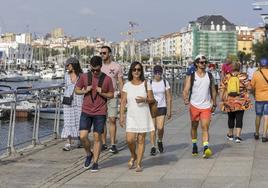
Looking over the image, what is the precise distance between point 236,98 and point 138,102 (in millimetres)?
4070

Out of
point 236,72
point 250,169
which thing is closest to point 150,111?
point 250,169

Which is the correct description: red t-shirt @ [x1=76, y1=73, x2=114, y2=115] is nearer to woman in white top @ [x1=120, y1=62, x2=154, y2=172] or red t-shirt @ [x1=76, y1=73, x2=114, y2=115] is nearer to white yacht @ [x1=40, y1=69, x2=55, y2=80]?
woman in white top @ [x1=120, y1=62, x2=154, y2=172]

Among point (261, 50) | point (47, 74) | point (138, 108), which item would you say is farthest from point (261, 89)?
point (47, 74)

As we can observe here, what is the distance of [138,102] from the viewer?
32.0ft

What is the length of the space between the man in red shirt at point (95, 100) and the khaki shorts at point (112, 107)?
5.39 feet

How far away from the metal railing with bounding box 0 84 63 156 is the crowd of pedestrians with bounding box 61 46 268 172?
816 mm

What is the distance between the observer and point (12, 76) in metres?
107

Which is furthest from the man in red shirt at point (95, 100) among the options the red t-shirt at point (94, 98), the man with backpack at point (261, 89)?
the man with backpack at point (261, 89)

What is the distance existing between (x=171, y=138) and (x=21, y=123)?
4.23 metres

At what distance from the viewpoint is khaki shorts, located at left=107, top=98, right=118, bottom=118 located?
11672 millimetres

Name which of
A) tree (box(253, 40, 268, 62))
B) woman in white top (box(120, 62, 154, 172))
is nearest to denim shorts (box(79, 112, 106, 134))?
woman in white top (box(120, 62, 154, 172))

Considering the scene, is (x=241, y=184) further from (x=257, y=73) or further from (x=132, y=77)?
(x=257, y=73)

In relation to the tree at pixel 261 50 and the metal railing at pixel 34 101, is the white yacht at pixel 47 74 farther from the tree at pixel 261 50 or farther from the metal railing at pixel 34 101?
the metal railing at pixel 34 101

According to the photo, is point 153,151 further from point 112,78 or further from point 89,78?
point 89,78
